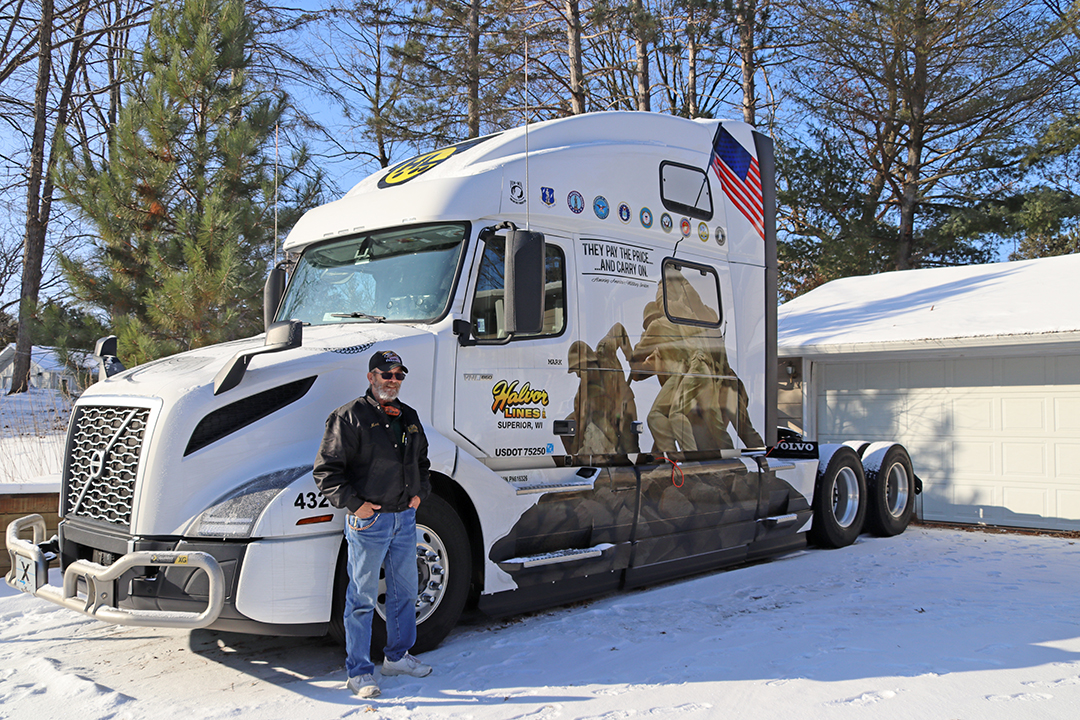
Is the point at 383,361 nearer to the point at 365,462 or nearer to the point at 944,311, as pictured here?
the point at 365,462

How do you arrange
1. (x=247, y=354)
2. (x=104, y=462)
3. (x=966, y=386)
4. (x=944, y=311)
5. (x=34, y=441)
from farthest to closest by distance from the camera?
(x=944, y=311), (x=966, y=386), (x=34, y=441), (x=104, y=462), (x=247, y=354)

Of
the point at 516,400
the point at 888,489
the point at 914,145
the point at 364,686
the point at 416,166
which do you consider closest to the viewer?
the point at 364,686

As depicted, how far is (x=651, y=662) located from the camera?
16.9ft

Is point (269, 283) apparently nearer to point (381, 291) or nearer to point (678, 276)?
point (381, 291)

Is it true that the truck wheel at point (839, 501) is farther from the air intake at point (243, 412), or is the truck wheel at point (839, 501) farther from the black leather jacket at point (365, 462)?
the air intake at point (243, 412)

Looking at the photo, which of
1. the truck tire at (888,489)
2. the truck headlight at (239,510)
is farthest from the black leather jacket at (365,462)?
the truck tire at (888,489)

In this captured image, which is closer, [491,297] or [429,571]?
[429,571]

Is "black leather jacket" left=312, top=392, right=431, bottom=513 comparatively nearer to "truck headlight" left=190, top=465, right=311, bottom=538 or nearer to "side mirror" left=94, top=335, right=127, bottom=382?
"truck headlight" left=190, top=465, right=311, bottom=538

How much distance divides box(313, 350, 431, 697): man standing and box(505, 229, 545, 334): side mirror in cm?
94

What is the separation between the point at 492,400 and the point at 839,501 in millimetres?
5501

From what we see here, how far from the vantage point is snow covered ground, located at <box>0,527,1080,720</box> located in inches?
173

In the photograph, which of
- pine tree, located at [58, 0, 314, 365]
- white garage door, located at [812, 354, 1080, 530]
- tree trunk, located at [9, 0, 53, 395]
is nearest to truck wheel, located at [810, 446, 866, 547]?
white garage door, located at [812, 354, 1080, 530]

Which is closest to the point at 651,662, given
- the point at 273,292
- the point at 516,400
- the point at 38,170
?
the point at 516,400

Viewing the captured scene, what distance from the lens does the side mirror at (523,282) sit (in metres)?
5.44
